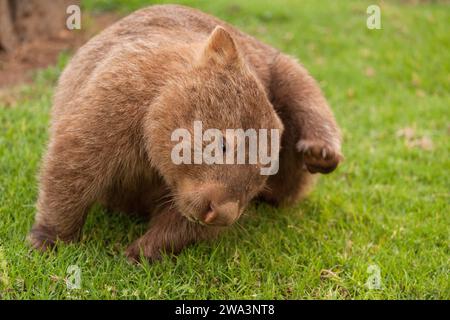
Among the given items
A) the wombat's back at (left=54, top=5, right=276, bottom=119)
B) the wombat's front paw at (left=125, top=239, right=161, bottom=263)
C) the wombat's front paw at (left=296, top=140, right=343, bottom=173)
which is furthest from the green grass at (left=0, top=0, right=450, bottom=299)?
the wombat's back at (left=54, top=5, right=276, bottom=119)

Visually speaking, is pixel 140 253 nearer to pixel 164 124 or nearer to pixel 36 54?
pixel 164 124

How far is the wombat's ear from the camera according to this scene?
3.57 m

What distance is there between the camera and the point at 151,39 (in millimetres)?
4070

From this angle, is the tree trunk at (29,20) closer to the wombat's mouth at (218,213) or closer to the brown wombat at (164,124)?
the brown wombat at (164,124)

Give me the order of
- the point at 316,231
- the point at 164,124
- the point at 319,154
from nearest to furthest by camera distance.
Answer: the point at 164,124
the point at 319,154
the point at 316,231

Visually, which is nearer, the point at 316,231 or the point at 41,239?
the point at 41,239

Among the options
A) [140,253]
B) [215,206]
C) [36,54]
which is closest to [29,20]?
[36,54]

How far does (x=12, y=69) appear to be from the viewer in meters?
7.66

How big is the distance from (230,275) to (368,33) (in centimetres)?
682

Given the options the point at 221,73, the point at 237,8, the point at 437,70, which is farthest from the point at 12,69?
the point at 437,70

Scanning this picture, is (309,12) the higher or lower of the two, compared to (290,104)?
higher

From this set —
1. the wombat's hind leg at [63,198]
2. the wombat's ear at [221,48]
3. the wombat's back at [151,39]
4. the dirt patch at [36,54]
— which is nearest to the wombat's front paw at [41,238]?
the wombat's hind leg at [63,198]

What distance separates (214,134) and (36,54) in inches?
214

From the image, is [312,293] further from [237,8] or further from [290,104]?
[237,8]
